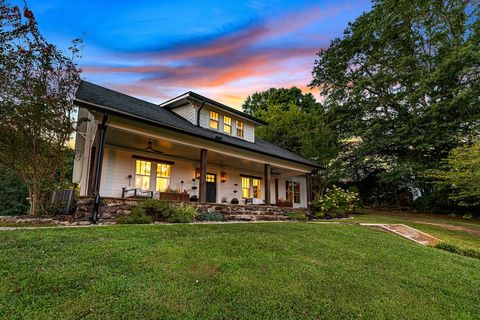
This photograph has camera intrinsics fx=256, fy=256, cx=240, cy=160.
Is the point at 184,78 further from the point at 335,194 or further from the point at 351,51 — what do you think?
the point at 351,51

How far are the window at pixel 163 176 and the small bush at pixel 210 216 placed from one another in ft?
11.9

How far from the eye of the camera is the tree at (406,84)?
569 inches

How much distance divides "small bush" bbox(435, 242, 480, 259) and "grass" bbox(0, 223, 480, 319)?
A: 1314 mm

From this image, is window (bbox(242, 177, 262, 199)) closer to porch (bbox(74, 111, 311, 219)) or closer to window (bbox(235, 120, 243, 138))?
porch (bbox(74, 111, 311, 219))

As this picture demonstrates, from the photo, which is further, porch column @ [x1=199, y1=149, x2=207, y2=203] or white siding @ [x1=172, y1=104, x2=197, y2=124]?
white siding @ [x1=172, y1=104, x2=197, y2=124]

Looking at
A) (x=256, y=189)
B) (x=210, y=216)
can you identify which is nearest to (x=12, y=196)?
(x=210, y=216)

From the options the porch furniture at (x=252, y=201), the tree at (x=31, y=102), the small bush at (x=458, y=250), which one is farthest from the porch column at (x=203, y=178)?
the small bush at (x=458, y=250)

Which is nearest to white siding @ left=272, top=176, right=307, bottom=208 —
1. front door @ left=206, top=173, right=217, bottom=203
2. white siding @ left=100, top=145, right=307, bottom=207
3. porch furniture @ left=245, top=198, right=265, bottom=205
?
white siding @ left=100, top=145, right=307, bottom=207

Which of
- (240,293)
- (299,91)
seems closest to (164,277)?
(240,293)

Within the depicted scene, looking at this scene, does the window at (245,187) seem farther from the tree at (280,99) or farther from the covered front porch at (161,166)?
the tree at (280,99)

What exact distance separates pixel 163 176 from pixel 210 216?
404 cm

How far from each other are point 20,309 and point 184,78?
42.8 feet

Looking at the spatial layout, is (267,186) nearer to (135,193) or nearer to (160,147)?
(160,147)

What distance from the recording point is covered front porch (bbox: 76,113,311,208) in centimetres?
888
